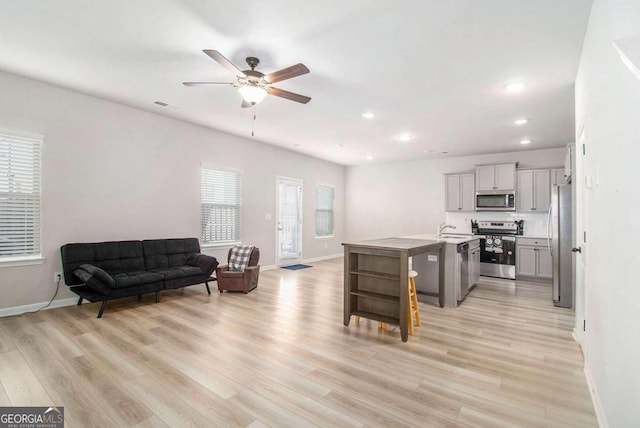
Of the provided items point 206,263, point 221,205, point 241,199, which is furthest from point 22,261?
point 241,199

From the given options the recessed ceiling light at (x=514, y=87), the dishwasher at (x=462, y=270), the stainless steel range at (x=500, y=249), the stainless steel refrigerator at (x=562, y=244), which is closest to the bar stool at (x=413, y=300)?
the dishwasher at (x=462, y=270)

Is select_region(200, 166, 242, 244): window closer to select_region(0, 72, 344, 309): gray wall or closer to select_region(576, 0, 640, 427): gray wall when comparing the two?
select_region(0, 72, 344, 309): gray wall

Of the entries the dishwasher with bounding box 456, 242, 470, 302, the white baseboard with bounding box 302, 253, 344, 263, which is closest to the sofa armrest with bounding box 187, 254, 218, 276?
the white baseboard with bounding box 302, 253, 344, 263

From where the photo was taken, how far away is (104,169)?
4395 mm

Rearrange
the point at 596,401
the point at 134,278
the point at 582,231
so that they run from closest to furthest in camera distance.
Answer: the point at 596,401 → the point at 582,231 → the point at 134,278

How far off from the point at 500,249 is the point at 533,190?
142 cm

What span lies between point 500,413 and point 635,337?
104 centimetres

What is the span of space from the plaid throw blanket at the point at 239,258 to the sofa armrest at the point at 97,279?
1761mm

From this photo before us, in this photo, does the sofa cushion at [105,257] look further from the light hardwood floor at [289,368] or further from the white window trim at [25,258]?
the light hardwood floor at [289,368]

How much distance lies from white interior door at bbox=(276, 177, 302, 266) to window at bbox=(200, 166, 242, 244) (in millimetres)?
1150

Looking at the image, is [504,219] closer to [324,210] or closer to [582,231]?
[324,210]

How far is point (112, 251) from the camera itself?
425cm

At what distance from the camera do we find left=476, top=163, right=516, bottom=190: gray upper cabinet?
21.6 feet

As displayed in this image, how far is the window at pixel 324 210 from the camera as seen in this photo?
8.54 m
